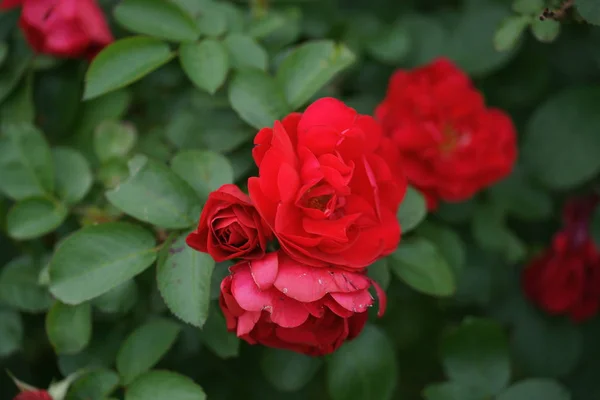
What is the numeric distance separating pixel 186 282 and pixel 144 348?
0.60ft

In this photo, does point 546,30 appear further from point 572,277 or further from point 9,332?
point 9,332

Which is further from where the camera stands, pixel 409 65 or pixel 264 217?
pixel 409 65

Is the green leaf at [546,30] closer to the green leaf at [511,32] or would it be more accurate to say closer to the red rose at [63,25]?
the green leaf at [511,32]

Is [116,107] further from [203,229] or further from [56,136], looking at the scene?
[203,229]

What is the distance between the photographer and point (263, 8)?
1344mm

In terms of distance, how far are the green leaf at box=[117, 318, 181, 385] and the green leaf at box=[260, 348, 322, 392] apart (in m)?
0.18

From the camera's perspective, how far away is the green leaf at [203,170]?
0.90m

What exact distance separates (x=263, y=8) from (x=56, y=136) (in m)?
0.50

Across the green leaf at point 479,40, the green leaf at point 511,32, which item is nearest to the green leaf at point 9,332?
the green leaf at point 511,32

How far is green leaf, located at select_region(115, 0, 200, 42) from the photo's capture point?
1017mm

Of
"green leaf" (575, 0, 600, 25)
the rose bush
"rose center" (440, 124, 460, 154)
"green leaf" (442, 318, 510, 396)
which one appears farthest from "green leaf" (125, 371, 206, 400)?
"green leaf" (575, 0, 600, 25)

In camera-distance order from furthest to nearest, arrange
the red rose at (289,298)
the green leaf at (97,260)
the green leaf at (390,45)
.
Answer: the green leaf at (390,45), the green leaf at (97,260), the red rose at (289,298)

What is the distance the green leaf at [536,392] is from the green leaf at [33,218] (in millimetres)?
761

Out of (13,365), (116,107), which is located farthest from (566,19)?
(13,365)
